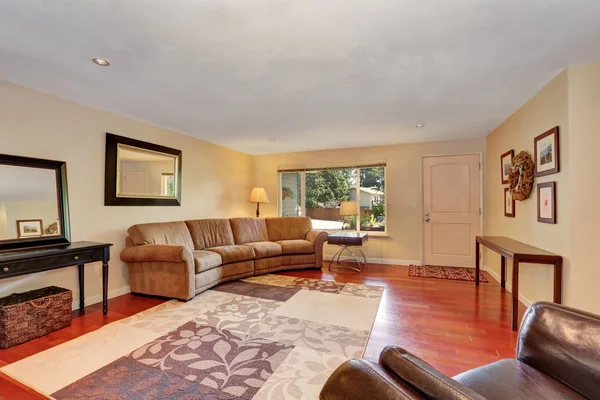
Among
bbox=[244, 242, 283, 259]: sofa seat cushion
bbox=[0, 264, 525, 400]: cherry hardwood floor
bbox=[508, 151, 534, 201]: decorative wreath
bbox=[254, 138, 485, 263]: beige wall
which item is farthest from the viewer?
bbox=[254, 138, 485, 263]: beige wall

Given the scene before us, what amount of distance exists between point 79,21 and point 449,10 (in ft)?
7.19

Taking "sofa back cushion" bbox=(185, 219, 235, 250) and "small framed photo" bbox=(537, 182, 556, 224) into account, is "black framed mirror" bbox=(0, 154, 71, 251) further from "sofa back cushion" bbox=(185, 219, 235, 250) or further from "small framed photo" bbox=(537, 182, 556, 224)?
"small framed photo" bbox=(537, 182, 556, 224)

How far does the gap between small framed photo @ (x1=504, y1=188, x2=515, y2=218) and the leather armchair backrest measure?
2.68 metres

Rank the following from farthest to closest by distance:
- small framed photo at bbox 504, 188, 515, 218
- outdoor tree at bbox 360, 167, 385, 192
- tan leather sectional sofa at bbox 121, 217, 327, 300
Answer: outdoor tree at bbox 360, 167, 385, 192 < small framed photo at bbox 504, 188, 515, 218 < tan leather sectional sofa at bbox 121, 217, 327, 300

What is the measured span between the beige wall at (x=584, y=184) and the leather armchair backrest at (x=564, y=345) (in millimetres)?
1533

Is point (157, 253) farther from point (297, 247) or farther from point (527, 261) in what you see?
point (527, 261)

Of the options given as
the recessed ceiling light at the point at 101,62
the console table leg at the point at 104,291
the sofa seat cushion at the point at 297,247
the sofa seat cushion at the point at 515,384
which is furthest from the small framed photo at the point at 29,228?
the sofa seat cushion at the point at 515,384

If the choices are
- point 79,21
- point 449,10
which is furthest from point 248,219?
point 449,10

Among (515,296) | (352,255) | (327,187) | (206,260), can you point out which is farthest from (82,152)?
(515,296)

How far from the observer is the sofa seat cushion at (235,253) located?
3869mm

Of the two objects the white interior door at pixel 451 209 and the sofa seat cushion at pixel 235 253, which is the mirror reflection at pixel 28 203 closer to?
the sofa seat cushion at pixel 235 253

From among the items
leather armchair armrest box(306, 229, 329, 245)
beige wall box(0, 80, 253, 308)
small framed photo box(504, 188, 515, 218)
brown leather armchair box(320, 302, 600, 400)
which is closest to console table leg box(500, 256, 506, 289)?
small framed photo box(504, 188, 515, 218)

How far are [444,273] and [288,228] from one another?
2702mm

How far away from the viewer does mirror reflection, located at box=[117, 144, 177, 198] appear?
3.57 metres
